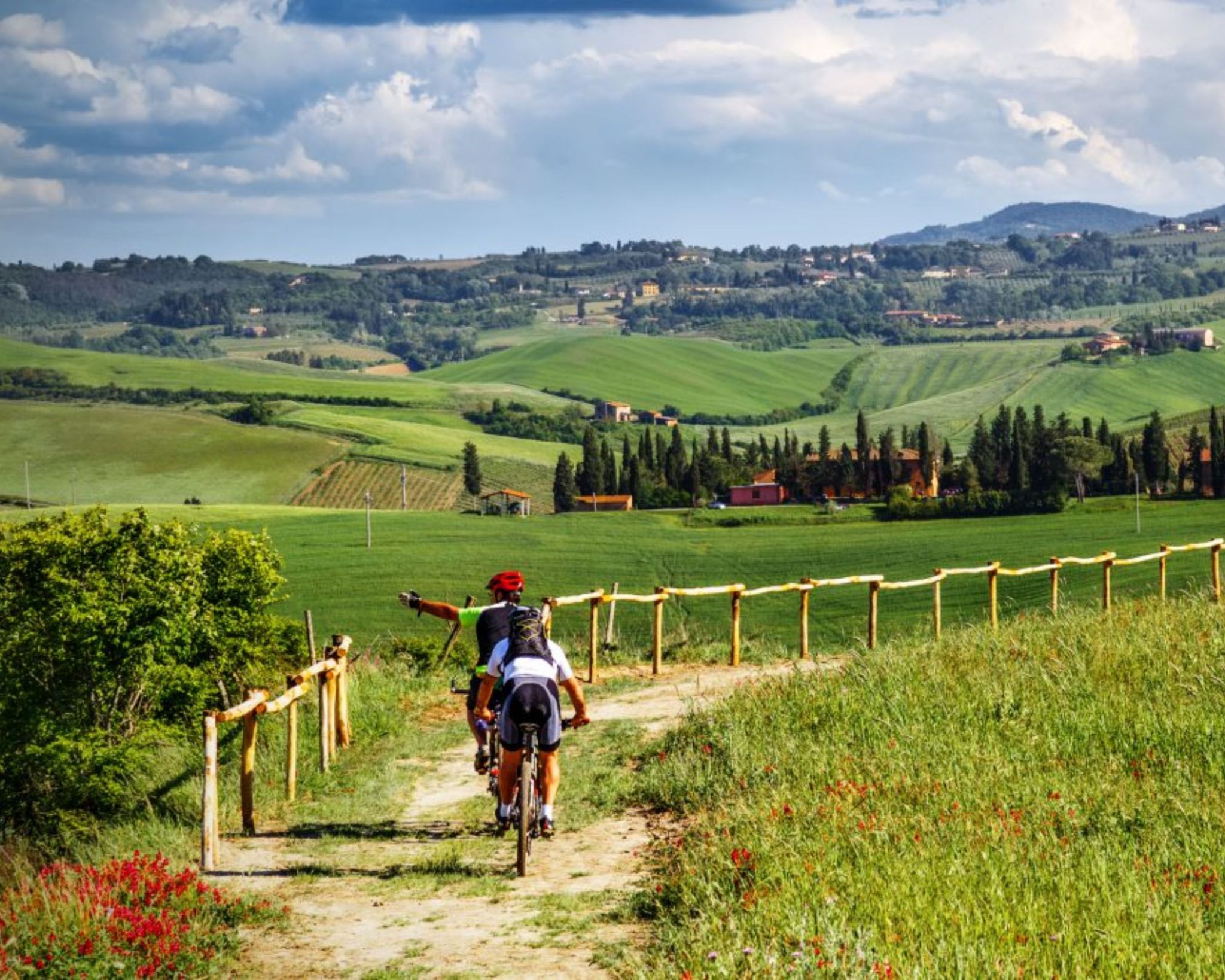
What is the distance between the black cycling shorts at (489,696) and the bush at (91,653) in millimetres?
24175

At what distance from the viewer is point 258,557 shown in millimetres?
47969

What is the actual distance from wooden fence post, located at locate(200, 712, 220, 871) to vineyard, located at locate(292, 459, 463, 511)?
135126 mm

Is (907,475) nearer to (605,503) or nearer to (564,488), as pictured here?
(605,503)

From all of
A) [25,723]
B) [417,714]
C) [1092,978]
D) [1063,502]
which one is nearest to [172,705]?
[25,723]

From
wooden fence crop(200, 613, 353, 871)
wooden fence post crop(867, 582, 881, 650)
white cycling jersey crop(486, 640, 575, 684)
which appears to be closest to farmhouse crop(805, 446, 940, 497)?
wooden fence post crop(867, 582, 881, 650)

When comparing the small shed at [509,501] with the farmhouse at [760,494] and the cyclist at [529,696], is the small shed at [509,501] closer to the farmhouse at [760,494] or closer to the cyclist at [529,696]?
the farmhouse at [760,494]

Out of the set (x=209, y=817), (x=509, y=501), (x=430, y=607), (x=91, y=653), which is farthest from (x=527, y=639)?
(x=509, y=501)

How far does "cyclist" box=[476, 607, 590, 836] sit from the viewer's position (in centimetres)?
1176

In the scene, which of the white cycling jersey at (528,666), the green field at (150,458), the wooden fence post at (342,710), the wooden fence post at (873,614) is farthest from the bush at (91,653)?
the green field at (150,458)

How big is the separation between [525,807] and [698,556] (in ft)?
274

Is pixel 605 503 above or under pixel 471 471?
under

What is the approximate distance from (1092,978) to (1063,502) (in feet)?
359

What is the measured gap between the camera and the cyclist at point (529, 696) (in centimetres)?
1176

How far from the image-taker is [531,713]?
1174 cm
